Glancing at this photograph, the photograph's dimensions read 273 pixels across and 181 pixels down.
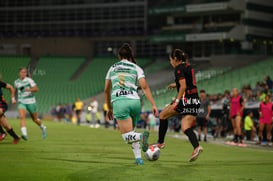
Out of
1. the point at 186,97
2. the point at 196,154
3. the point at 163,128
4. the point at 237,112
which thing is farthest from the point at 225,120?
the point at 196,154

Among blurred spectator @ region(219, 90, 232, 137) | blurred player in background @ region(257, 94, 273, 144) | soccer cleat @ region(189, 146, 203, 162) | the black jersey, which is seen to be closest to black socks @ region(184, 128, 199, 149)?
soccer cleat @ region(189, 146, 203, 162)

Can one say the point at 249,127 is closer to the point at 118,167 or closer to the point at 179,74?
the point at 179,74

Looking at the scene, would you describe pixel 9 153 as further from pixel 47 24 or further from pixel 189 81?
pixel 47 24

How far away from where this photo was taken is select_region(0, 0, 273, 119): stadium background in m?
61.2

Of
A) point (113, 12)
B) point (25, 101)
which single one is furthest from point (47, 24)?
point (25, 101)

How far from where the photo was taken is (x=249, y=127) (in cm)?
2753

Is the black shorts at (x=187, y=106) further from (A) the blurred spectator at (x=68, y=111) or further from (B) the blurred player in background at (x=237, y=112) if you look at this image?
(A) the blurred spectator at (x=68, y=111)

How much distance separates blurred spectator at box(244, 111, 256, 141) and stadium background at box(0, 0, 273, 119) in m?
20.6

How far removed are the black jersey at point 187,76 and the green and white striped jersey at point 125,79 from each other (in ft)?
5.26

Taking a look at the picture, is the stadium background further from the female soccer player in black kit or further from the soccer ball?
the soccer ball

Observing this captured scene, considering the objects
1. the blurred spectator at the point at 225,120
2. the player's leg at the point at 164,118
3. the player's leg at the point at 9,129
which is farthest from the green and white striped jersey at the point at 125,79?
the blurred spectator at the point at 225,120

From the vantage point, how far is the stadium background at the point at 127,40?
61.2 m

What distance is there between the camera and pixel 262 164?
46.3 feet

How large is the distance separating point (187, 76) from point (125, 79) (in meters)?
2.09
